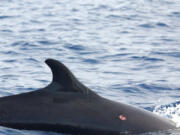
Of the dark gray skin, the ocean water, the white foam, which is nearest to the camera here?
the dark gray skin

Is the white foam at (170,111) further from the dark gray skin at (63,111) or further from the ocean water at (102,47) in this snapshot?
the dark gray skin at (63,111)

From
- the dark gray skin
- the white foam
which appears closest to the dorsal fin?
the dark gray skin

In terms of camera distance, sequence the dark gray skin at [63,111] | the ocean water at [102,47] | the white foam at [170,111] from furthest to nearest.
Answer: the ocean water at [102,47] → the white foam at [170,111] → the dark gray skin at [63,111]

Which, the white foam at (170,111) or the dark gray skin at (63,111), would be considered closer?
the dark gray skin at (63,111)

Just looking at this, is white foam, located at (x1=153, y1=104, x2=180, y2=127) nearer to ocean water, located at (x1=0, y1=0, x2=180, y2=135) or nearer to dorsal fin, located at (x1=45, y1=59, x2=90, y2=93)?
ocean water, located at (x1=0, y1=0, x2=180, y2=135)

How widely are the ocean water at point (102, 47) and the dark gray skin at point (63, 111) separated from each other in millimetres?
271

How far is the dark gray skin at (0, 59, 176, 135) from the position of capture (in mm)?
9258

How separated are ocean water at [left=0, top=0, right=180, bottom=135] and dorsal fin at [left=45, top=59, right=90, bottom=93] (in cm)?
96

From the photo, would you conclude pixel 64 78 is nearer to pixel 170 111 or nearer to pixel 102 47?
pixel 170 111

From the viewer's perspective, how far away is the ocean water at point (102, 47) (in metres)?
14.3

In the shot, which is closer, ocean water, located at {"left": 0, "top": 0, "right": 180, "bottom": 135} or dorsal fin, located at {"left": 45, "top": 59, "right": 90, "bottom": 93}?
dorsal fin, located at {"left": 45, "top": 59, "right": 90, "bottom": 93}

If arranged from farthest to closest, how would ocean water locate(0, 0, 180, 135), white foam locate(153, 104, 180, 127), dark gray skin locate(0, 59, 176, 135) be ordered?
ocean water locate(0, 0, 180, 135)
white foam locate(153, 104, 180, 127)
dark gray skin locate(0, 59, 176, 135)

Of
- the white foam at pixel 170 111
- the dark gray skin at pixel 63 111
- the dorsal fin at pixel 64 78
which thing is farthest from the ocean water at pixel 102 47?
the dorsal fin at pixel 64 78

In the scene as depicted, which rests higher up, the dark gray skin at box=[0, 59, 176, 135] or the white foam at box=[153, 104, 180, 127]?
the dark gray skin at box=[0, 59, 176, 135]
